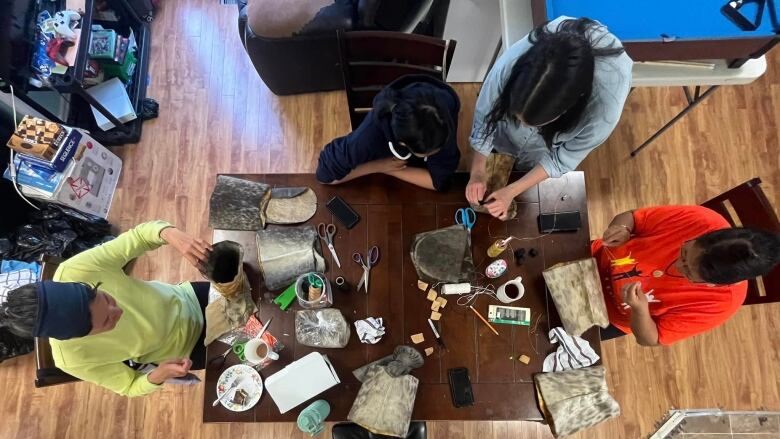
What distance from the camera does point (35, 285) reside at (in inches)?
51.6

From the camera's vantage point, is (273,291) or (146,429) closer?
(273,291)

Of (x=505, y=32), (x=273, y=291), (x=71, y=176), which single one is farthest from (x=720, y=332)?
(x=71, y=176)

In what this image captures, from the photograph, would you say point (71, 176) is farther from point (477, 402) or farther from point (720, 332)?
point (720, 332)

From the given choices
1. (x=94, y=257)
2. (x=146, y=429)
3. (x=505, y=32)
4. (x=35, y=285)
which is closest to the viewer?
(x=35, y=285)

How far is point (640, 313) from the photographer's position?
1.58 metres

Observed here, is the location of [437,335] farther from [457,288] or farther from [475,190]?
[475,190]

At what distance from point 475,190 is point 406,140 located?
0.41 meters

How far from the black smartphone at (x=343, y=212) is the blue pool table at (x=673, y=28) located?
3.64 ft

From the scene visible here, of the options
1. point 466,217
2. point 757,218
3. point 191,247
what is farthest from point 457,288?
point 757,218

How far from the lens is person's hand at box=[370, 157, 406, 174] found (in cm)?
176

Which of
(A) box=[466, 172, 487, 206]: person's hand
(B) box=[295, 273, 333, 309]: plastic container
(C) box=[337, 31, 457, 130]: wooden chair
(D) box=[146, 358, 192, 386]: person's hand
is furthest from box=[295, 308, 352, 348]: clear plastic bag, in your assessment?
(C) box=[337, 31, 457, 130]: wooden chair

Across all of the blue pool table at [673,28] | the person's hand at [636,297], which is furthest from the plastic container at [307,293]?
the blue pool table at [673,28]

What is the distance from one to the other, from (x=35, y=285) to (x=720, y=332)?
125 inches

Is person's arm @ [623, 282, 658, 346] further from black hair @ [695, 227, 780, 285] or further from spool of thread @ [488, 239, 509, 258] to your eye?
spool of thread @ [488, 239, 509, 258]
